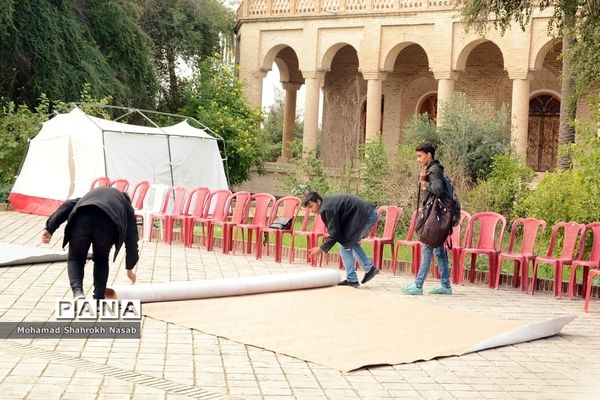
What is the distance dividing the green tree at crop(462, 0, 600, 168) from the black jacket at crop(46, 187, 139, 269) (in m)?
10.6

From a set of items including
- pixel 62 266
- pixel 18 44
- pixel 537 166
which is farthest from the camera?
pixel 537 166

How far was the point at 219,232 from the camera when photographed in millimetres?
18516

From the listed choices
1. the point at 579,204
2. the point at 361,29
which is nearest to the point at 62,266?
the point at 579,204

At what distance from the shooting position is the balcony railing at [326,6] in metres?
31.7

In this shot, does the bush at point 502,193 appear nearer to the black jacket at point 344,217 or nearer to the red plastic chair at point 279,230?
the red plastic chair at point 279,230

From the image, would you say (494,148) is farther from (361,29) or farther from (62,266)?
(62,266)

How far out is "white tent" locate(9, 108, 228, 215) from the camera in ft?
70.7

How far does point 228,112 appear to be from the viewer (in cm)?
3172

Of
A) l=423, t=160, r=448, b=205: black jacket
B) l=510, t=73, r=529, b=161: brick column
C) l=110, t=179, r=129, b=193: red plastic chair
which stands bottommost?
l=110, t=179, r=129, b=193: red plastic chair

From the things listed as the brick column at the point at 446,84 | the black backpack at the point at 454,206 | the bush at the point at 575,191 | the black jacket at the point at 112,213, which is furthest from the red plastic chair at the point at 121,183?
the brick column at the point at 446,84

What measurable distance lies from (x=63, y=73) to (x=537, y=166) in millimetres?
15285

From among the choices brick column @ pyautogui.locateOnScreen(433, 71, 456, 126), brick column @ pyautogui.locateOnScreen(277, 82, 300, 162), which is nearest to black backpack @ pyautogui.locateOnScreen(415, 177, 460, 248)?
brick column @ pyautogui.locateOnScreen(433, 71, 456, 126)

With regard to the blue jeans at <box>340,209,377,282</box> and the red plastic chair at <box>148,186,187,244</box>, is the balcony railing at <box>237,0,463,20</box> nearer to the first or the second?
the red plastic chair at <box>148,186,187,244</box>

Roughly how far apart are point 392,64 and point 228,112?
567 cm
